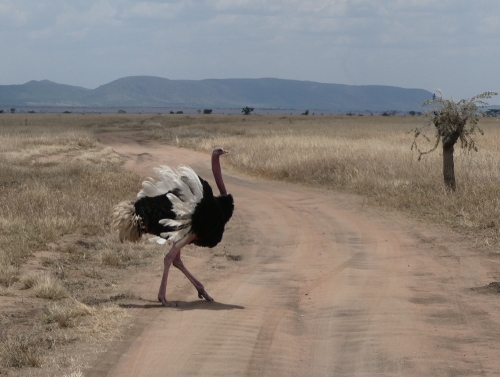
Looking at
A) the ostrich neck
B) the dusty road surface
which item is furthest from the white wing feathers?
the dusty road surface

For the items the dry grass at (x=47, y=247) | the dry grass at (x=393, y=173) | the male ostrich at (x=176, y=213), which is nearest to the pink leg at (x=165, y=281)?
the male ostrich at (x=176, y=213)

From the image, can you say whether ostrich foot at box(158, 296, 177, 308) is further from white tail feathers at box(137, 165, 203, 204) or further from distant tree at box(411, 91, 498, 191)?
distant tree at box(411, 91, 498, 191)

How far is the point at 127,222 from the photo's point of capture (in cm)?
785

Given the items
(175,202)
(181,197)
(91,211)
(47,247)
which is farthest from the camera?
(91,211)

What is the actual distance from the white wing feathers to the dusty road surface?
2.52ft

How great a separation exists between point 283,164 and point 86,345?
50.0 feet

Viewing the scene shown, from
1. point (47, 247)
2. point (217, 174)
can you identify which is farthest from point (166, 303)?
point (47, 247)

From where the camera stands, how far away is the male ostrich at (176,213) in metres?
7.57

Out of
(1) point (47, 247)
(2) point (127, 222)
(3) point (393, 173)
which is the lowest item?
(1) point (47, 247)

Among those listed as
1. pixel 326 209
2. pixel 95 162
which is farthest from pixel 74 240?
pixel 95 162

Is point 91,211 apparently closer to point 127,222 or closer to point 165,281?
Result: point 127,222

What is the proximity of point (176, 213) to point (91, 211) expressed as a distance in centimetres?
542

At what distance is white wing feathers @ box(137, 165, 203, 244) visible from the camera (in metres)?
7.54

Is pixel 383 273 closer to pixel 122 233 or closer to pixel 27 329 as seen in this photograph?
pixel 122 233
